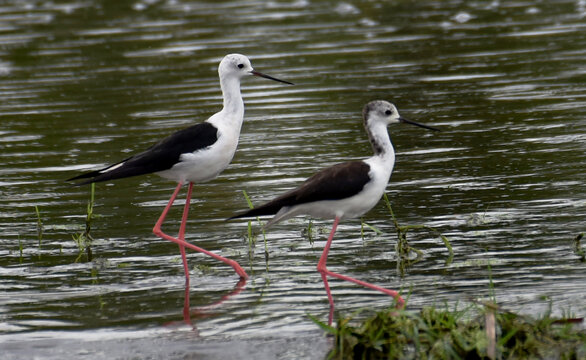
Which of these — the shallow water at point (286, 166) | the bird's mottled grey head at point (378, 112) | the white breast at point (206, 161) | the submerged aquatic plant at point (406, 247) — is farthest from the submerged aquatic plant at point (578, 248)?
the white breast at point (206, 161)

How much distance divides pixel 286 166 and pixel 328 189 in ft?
12.3

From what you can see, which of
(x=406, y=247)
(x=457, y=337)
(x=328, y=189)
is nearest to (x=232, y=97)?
(x=328, y=189)

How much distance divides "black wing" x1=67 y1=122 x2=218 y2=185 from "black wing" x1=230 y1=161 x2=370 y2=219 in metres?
1.08

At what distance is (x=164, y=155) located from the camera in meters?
7.73

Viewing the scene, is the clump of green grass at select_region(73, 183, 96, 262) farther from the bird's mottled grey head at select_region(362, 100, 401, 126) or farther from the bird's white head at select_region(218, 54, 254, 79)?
the bird's mottled grey head at select_region(362, 100, 401, 126)

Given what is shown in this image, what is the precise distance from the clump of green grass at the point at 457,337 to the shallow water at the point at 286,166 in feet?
1.13

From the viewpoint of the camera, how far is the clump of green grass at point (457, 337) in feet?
17.5

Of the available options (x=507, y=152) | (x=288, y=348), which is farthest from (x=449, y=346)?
(x=507, y=152)

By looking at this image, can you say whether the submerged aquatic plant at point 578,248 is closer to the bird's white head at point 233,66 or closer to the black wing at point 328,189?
the black wing at point 328,189

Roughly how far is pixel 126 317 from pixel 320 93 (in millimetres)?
8022

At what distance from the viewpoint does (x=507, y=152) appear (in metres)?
10.6

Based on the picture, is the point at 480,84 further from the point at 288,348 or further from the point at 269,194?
the point at 288,348

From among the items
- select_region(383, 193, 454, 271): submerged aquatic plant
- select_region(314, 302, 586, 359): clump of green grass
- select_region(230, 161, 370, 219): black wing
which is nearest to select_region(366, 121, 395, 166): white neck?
select_region(230, 161, 370, 219): black wing

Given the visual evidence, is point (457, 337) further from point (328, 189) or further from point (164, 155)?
point (164, 155)
